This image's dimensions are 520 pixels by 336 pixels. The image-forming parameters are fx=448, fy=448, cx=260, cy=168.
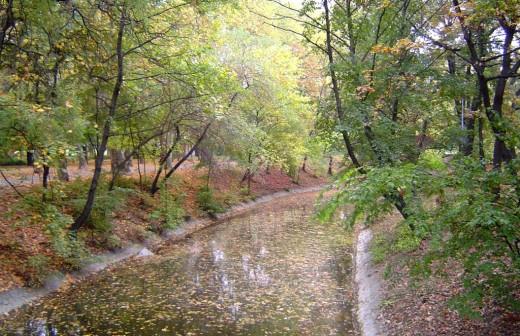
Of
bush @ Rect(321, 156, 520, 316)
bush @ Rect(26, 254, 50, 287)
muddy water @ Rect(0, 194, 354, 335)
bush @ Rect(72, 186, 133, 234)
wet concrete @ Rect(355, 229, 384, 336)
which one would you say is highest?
bush @ Rect(321, 156, 520, 316)

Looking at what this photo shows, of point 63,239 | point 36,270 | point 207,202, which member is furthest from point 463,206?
point 207,202

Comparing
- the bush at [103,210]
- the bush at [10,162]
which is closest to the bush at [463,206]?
the bush at [103,210]

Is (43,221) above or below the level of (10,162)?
below

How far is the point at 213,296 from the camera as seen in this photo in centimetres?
1251

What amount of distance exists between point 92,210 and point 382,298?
10.4 meters

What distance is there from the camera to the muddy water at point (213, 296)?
1012 cm

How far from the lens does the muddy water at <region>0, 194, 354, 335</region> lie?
10.1 meters

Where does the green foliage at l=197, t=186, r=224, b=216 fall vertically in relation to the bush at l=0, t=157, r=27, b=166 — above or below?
below

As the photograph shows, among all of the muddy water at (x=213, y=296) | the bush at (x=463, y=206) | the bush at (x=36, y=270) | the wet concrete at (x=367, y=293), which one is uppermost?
the bush at (x=463, y=206)

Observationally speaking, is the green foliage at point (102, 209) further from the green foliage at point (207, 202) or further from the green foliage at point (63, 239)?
the green foliage at point (207, 202)

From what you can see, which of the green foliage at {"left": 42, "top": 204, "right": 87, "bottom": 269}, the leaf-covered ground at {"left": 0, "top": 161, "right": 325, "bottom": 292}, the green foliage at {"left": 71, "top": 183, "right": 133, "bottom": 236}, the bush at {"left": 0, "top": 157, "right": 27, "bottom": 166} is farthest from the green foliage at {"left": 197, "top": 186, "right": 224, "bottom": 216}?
the green foliage at {"left": 42, "top": 204, "right": 87, "bottom": 269}

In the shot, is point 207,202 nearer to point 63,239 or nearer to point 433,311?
point 63,239

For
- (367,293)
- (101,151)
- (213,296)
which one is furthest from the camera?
(101,151)

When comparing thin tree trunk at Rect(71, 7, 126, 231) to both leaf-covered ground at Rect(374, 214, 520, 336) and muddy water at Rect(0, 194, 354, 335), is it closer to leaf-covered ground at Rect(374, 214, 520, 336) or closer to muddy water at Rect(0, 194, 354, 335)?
muddy water at Rect(0, 194, 354, 335)
